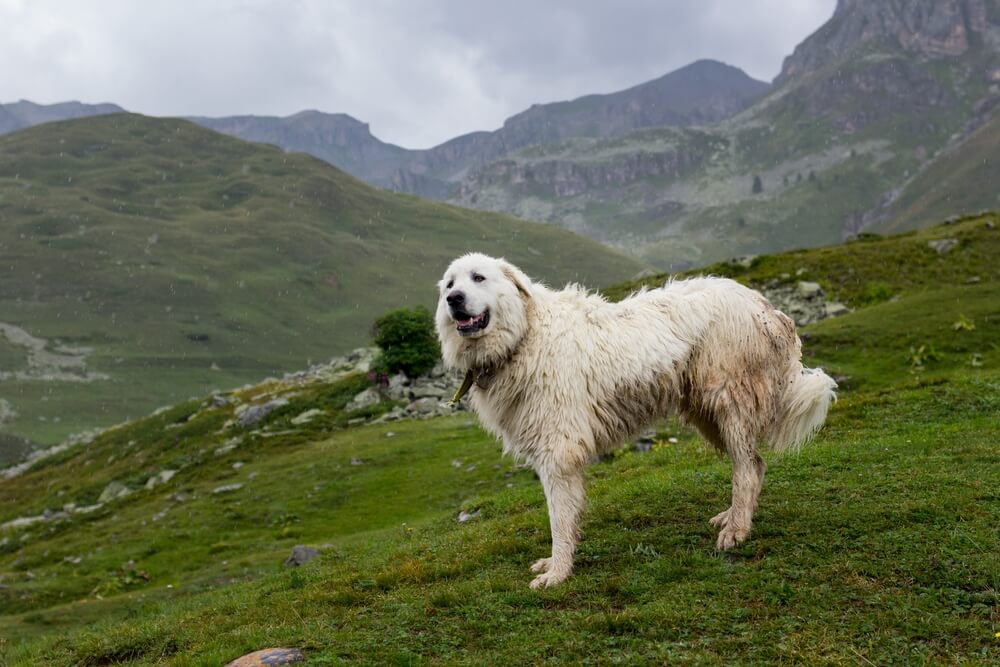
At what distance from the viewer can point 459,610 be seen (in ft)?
30.4

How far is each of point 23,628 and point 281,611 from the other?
627 inches

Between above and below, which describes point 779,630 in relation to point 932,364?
above

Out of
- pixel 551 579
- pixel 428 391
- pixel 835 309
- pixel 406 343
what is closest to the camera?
pixel 551 579

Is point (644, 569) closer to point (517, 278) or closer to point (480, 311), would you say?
point (480, 311)

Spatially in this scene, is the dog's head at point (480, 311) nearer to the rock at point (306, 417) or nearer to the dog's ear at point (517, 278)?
the dog's ear at point (517, 278)

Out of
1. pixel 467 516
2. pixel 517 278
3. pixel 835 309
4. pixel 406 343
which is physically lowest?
pixel 467 516

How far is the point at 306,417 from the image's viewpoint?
50.4 m

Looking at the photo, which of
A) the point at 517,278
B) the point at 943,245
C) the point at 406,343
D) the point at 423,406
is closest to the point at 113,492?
the point at 423,406

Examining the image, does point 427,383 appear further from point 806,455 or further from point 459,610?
point 459,610

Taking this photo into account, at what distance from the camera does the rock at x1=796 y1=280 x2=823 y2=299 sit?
49.6 m

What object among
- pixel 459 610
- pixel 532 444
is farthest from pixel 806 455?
pixel 459 610

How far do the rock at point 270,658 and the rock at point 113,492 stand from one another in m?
41.5

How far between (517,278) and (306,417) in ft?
139

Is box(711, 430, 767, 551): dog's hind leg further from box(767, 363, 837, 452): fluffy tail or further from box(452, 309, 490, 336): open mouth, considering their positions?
box(452, 309, 490, 336): open mouth
